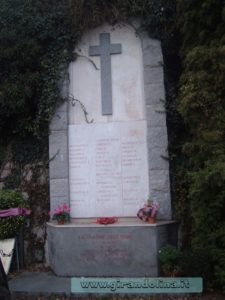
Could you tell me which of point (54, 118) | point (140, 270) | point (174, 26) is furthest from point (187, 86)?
point (140, 270)

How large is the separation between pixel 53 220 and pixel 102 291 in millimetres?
1702

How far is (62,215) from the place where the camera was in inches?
264

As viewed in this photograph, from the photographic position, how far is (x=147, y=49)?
23.5 ft

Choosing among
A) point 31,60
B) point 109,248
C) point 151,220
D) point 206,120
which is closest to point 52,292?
point 109,248

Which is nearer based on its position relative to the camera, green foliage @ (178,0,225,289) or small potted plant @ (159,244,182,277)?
green foliage @ (178,0,225,289)

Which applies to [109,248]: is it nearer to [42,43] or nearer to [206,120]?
[206,120]

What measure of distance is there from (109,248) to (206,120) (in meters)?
2.27

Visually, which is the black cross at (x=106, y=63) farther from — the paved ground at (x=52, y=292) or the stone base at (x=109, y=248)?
the paved ground at (x=52, y=292)

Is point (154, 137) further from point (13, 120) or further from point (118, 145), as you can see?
point (13, 120)

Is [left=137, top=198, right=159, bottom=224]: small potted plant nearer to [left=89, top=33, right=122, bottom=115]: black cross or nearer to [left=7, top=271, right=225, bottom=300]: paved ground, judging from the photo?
[left=7, top=271, right=225, bottom=300]: paved ground

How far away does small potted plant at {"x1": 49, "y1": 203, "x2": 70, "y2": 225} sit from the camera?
6696 mm

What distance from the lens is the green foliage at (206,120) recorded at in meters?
5.50

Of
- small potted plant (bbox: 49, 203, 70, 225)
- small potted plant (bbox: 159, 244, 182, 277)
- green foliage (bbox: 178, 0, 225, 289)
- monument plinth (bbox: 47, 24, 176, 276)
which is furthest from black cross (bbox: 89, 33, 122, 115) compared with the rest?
small potted plant (bbox: 159, 244, 182, 277)

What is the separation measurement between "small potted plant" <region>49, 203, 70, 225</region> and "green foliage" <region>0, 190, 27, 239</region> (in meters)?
0.52
